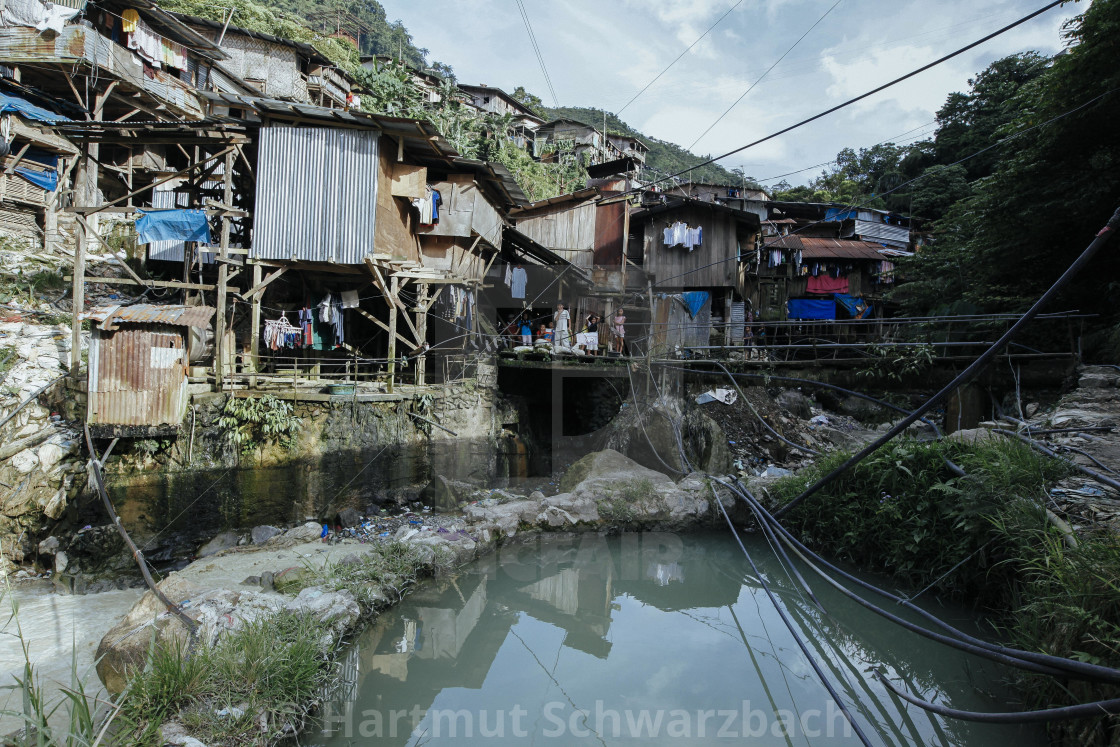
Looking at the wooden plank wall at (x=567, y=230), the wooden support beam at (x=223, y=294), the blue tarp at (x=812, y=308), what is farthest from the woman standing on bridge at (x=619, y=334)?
the blue tarp at (x=812, y=308)

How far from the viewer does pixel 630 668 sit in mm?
5480

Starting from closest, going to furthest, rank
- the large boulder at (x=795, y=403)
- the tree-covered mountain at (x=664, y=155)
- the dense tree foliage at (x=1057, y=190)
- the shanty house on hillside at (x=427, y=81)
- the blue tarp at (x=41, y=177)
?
the dense tree foliage at (x=1057, y=190) < the large boulder at (x=795, y=403) < the blue tarp at (x=41, y=177) < the shanty house on hillside at (x=427, y=81) < the tree-covered mountain at (x=664, y=155)

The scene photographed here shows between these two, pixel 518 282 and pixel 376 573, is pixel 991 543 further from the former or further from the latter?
pixel 518 282

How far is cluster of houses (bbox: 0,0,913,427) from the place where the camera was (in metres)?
11.4

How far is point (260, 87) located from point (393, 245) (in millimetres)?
16331

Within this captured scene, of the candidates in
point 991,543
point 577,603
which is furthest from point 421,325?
point 991,543

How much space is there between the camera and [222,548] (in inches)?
322

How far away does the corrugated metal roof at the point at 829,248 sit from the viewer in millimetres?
22297

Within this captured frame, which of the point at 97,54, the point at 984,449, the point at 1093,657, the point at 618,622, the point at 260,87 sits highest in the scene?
the point at 260,87

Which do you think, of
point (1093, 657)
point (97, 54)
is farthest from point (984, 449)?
point (97, 54)

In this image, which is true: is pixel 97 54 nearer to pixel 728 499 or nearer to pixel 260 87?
pixel 260 87

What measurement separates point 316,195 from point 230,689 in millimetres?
10712

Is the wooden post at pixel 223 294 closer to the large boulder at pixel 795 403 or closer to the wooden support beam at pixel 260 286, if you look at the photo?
the wooden support beam at pixel 260 286

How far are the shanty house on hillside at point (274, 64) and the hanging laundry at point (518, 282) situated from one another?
14064 millimetres
